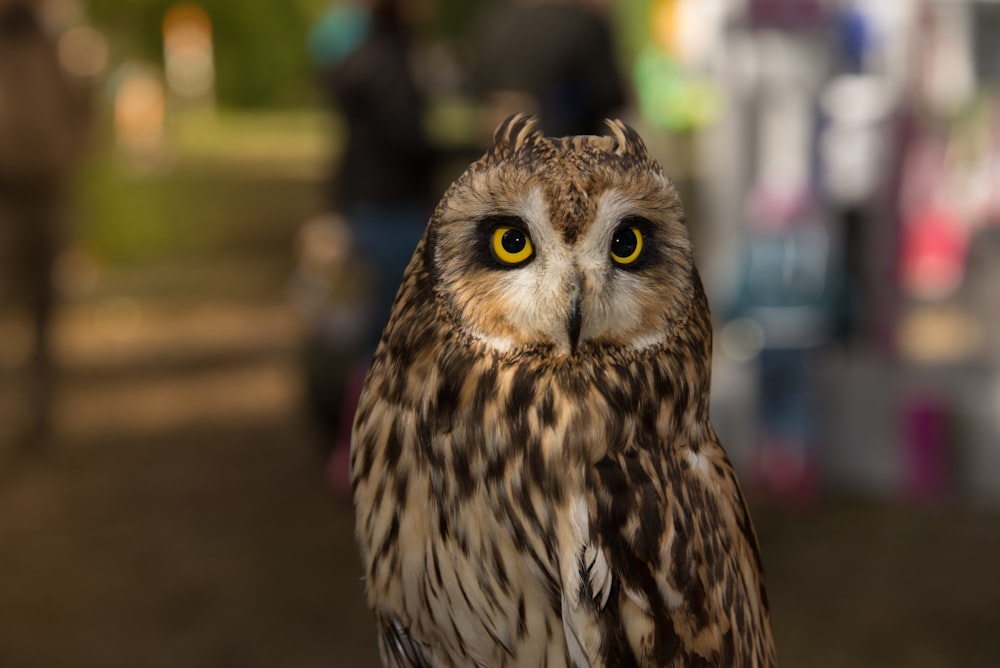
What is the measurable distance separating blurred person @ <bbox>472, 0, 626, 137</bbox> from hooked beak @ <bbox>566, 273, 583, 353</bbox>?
3.54m

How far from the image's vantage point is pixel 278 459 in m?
6.31

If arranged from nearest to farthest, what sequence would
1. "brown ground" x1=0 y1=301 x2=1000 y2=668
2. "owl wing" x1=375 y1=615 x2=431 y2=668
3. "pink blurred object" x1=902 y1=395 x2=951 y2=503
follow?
"owl wing" x1=375 y1=615 x2=431 y2=668
"brown ground" x1=0 y1=301 x2=1000 y2=668
"pink blurred object" x1=902 y1=395 x2=951 y2=503

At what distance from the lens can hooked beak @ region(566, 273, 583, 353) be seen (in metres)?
1.27

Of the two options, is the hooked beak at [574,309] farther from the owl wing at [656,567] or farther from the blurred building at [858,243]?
the blurred building at [858,243]

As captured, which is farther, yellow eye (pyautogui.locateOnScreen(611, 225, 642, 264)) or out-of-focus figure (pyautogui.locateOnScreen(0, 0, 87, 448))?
out-of-focus figure (pyautogui.locateOnScreen(0, 0, 87, 448))

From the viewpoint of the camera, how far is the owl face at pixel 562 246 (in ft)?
4.13

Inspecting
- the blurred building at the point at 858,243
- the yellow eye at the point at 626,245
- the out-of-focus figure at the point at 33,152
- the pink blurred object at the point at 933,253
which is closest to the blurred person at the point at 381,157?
the out-of-focus figure at the point at 33,152

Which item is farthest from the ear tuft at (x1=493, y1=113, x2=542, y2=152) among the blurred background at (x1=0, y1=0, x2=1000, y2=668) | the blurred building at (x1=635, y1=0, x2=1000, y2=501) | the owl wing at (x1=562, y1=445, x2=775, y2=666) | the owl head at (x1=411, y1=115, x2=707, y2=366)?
the blurred building at (x1=635, y1=0, x2=1000, y2=501)

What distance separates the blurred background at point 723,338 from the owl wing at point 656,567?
9.63 feet

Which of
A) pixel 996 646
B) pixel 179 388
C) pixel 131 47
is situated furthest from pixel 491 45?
pixel 131 47

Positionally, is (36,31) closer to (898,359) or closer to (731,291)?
(731,291)

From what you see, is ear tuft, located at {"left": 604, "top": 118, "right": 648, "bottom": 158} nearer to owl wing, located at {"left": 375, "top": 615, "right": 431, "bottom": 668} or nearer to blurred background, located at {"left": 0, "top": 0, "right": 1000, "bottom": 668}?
owl wing, located at {"left": 375, "top": 615, "right": 431, "bottom": 668}

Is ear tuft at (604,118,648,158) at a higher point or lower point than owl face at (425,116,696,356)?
higher

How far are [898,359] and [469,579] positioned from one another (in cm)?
443
